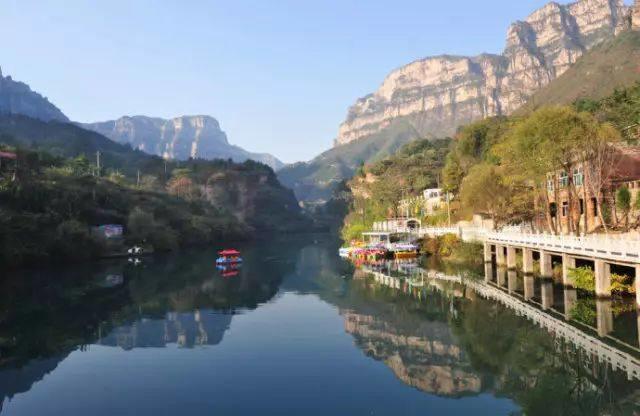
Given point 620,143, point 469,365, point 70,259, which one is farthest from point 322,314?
point 70,259

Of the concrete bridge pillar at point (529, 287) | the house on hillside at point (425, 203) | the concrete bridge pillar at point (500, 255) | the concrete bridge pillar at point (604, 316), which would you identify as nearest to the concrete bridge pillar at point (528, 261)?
the concrete bridge pillar at point (529, 287)

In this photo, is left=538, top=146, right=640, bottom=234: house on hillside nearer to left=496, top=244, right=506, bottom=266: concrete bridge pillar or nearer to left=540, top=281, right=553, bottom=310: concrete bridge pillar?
left=496, top=244, right=506, bottom=266: concrete bridge pillar

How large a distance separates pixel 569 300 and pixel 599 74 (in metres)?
148

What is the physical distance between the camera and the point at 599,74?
515ft

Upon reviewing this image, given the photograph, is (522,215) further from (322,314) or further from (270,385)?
(270,385)

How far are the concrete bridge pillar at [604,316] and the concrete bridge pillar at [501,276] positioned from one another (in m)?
13.4

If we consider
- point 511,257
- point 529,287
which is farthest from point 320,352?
point 511,257

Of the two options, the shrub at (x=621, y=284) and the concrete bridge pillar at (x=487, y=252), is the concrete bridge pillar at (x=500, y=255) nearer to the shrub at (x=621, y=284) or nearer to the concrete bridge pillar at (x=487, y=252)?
the concrete bridge pillar at (x=487, y=252)

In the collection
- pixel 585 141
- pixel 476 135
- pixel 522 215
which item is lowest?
pixel 522 215

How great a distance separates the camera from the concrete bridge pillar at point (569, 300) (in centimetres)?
2998

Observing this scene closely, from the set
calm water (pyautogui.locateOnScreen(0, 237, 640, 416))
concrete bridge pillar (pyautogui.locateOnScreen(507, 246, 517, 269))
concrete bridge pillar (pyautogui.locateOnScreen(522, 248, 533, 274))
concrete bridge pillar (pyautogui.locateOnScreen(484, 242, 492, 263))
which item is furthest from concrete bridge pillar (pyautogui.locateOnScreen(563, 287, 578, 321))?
concrete bridge pillar (pyautogui.locateOnScreen(484, 242, 492, 263))

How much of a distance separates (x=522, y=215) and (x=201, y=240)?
254 feet

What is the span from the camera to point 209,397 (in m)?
19.3

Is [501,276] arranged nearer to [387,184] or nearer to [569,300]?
[569,300]
